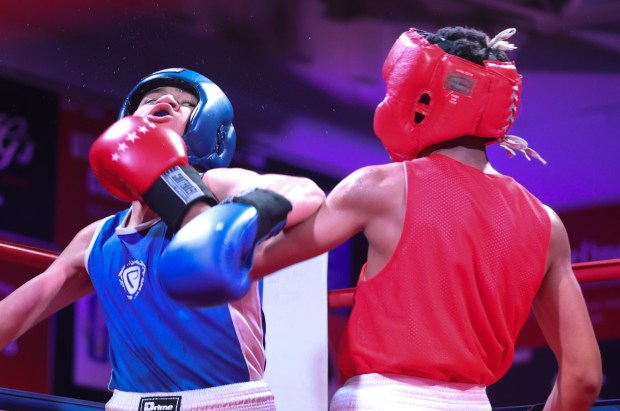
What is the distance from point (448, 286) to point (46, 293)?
3.20ft

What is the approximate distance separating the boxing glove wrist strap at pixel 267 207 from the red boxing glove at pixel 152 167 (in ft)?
0.22

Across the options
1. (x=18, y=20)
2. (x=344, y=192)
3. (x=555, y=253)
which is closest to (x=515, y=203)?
(x=555, y=253)

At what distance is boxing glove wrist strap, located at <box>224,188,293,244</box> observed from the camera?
4.59 ft

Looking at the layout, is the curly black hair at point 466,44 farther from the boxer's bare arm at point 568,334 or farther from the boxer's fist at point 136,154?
the boxer's fist at point 136,154

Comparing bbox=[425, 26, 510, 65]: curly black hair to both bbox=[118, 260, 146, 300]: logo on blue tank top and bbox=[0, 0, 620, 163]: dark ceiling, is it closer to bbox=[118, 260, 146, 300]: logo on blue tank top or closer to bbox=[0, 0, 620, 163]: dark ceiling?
bbox=[118, 260, 146, 300]: logo on blue tank top

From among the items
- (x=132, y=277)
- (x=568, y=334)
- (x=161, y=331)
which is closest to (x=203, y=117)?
(x=132, y=277)

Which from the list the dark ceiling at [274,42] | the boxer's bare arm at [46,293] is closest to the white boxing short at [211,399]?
the boxer's bare arm at [46,293]

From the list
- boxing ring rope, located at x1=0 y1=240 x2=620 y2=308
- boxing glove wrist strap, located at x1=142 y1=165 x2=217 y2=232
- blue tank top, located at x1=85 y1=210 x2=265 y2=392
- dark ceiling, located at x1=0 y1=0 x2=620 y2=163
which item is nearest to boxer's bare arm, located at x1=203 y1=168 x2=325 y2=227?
boxing glove wrist strap, located at x1=142 y1=165 x2=217 y2=232

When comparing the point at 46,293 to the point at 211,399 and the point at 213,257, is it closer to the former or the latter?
the point at 211,399

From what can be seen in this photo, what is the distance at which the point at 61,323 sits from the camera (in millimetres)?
4480

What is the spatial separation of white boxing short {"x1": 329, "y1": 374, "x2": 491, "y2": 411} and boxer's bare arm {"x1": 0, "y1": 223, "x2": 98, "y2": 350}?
768 millimetres

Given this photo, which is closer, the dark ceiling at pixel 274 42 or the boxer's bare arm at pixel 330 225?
the boxer's bare arm at pixel 330 225

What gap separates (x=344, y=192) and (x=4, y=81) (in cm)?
351

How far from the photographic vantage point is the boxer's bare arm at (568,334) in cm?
179
